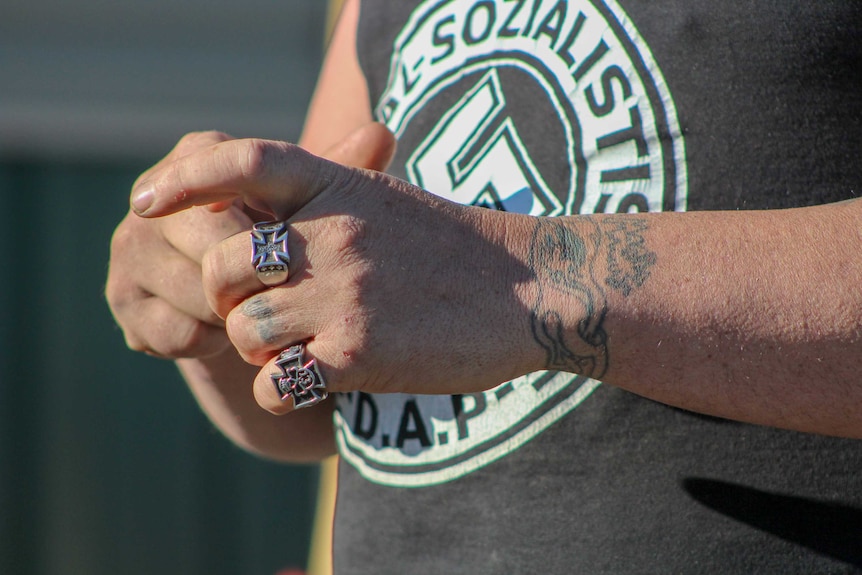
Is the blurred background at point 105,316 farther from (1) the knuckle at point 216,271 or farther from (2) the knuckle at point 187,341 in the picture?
(1) the knuckle at point 216,271

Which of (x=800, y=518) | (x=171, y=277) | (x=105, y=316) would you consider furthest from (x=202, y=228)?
(x=105, y=316)

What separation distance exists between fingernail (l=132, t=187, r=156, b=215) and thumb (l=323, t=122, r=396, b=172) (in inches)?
9.6

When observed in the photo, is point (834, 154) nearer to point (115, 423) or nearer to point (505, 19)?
point (505, 19)

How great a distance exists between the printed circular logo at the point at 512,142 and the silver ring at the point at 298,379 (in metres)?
0.30

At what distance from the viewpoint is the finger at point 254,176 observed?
0.74 m

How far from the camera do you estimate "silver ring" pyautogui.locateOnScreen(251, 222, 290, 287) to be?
29.3 inches

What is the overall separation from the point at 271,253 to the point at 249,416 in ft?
1.91

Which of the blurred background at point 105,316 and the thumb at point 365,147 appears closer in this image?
the thumb at point 365,147

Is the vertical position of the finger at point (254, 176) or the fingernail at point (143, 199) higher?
the finger at point (254, 176)

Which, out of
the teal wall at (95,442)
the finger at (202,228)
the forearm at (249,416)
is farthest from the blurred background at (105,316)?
the finger at (202,228)

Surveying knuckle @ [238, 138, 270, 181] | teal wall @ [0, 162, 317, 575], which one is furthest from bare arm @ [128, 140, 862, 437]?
teal wall @ [0, 162, 317, 575]

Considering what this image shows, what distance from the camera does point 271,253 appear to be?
2.45 feet

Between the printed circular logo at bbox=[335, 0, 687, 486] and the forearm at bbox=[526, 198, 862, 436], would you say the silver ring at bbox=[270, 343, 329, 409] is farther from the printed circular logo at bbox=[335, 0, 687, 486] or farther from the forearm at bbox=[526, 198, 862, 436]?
the printed circular logo at bbox=[335, 0, 687, 486]

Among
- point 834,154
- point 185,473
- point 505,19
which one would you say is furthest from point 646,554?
point 185,473
